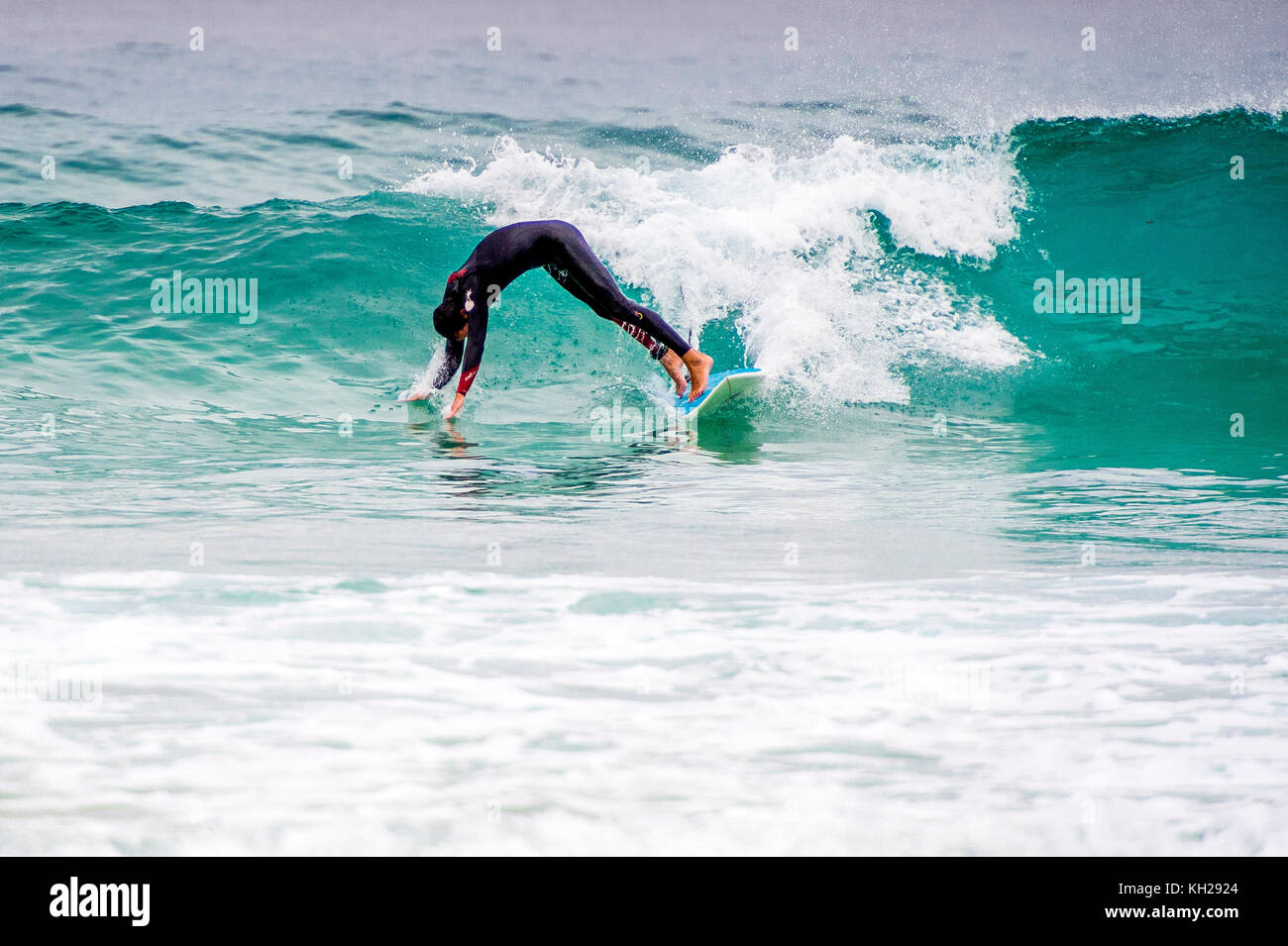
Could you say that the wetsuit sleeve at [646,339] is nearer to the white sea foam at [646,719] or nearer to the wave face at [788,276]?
the wave face at [788,276]

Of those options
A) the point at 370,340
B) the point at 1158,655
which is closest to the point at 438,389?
the point at 370,340

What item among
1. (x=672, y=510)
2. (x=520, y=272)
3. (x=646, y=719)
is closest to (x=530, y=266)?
(x=520, y=272)

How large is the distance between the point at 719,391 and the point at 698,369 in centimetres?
24

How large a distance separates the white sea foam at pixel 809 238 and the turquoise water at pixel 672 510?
0.15 feet

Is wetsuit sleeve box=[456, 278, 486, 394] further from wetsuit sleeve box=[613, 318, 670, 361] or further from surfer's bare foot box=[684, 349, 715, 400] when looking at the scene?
surfer's bare foot box=[684, 349, 715, 400]

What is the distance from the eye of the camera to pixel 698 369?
23.5ft

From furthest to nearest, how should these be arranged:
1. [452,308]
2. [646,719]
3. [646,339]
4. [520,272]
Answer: [646,339], [520,272], [452,308], [646,719]

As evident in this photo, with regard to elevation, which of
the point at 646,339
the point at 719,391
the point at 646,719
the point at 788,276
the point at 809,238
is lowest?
the point at 646,719

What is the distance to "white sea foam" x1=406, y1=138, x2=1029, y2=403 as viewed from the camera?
8.89m

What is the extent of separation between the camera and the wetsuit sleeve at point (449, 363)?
24.0 ft

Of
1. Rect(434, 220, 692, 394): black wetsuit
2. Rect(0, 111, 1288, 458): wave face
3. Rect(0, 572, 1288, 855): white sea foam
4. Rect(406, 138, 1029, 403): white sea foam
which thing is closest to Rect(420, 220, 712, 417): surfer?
Rect(434, 220, 692, 394): black wetsuit

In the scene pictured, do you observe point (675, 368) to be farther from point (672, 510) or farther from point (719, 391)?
point (672, 510)

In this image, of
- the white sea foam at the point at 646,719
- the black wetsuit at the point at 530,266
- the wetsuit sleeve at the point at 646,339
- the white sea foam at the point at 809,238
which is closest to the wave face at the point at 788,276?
the white sea foam at the point at 809,238
